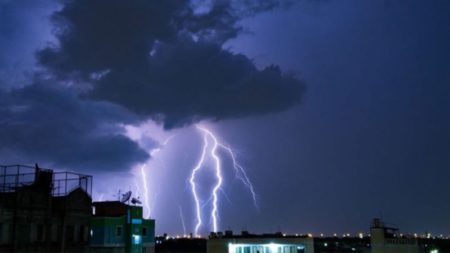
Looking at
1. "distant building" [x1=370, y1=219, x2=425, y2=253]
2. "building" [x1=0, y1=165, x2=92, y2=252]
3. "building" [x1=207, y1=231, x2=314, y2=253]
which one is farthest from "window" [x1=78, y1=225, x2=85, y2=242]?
"distant building" [x1=370, y1=219, x2=425, y2=253]

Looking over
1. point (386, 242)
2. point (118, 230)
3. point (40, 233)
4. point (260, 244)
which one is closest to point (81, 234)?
point (40, 233)

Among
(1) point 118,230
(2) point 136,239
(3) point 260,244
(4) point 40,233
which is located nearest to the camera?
(4) point 40,233

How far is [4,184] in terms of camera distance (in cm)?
3319

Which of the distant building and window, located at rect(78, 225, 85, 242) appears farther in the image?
the distant building

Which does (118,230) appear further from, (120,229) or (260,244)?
(260,244)

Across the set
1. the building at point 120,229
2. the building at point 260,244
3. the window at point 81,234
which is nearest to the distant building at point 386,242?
the building at point 260,244

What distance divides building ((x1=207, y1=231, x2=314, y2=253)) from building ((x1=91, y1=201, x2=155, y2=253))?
7.39m

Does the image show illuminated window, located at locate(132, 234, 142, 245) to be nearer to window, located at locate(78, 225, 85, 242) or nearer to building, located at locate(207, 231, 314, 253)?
window, located at locate(78, 225, 85, 242)

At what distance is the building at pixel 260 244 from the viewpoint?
48.2 metres

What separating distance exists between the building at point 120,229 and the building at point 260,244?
7395 mm

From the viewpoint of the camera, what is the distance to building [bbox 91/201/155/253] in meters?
41.5

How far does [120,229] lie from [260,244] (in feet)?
45.3

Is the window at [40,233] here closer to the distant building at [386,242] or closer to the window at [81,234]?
the window at [81,234]

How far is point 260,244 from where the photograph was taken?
50.3 m
